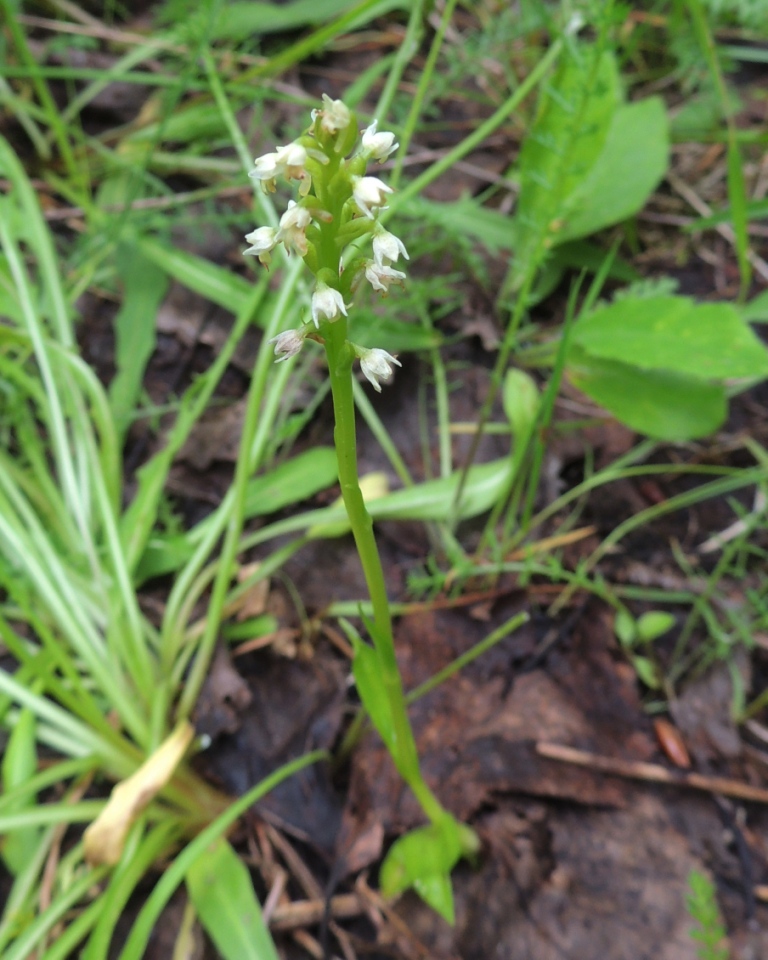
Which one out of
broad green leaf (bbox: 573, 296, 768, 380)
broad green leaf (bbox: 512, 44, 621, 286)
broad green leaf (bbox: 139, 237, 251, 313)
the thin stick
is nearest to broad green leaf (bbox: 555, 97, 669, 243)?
broad green leaf (bbox: 512, 44, 621, 286)

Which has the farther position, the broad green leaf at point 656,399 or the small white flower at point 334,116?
the broad green leaf at point 656,399

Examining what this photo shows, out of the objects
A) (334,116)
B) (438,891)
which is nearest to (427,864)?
(438,891)

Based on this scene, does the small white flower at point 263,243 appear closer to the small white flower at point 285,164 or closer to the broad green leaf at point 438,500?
the small white flower at point 285,164

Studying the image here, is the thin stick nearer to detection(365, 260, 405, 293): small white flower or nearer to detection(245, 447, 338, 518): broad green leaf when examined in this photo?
detection(245, 447, 338, 518): broad green leaf

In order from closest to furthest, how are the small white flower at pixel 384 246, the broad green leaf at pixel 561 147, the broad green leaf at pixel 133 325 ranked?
the small white flower at pixel 384 246 < the broad green leaf at pixel 561 147 < the broad green leaf at pixel 133 325

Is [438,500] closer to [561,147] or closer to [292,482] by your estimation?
[292,482]

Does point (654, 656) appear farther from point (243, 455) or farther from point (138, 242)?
point (138, 242)

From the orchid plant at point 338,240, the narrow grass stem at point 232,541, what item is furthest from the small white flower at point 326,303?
the narrow grass stem at point 232,541
